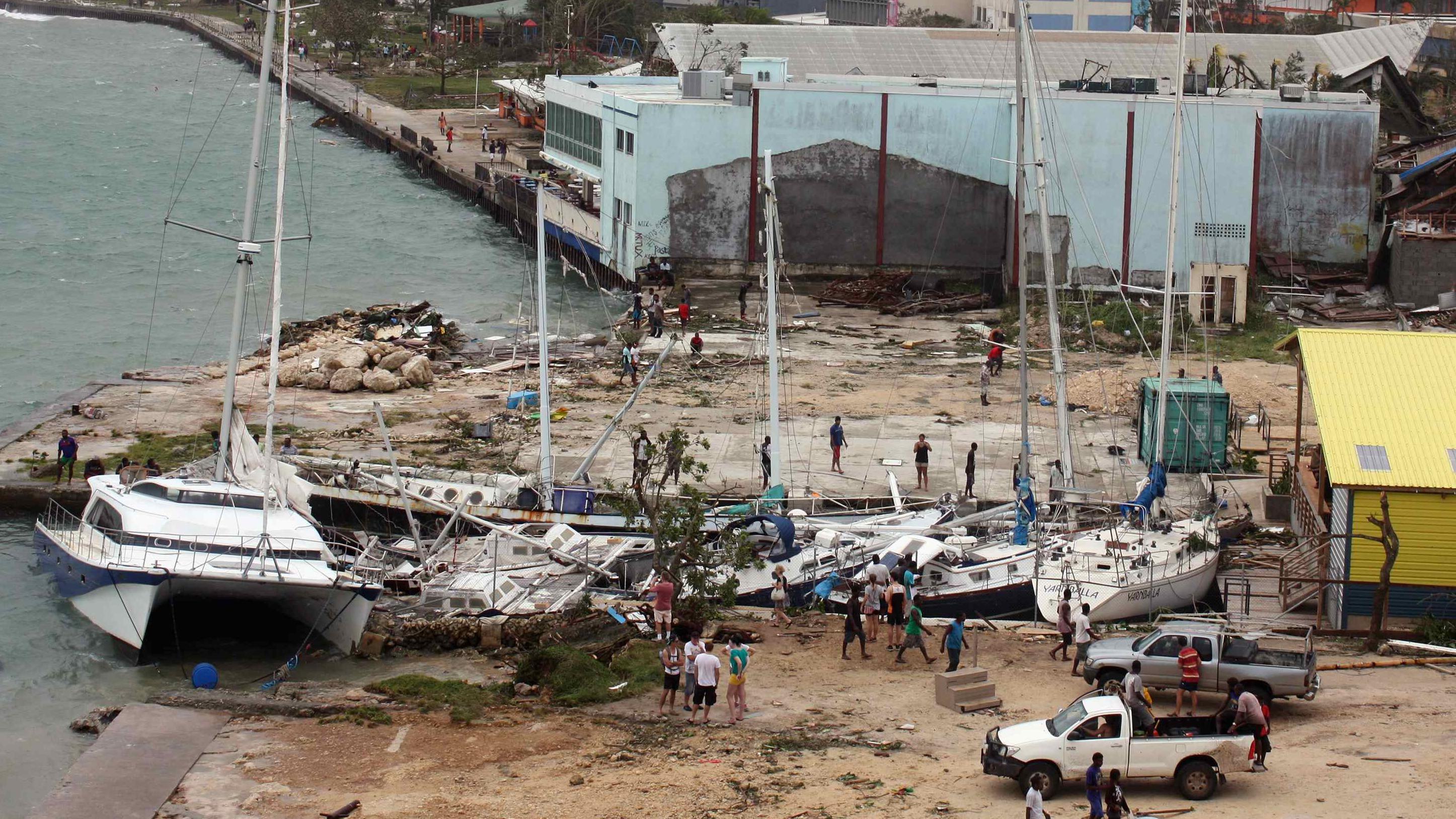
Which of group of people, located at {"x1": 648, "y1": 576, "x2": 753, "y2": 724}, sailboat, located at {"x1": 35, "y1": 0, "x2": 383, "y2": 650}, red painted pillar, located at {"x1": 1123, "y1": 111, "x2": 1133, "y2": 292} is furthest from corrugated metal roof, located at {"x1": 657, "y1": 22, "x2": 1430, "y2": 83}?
group of people, located at {"x1": 648, "y1": 576, "x2": 753, "y2": 724}

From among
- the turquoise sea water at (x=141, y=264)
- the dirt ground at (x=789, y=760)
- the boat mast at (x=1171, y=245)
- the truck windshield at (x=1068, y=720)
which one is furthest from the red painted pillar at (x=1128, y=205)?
the truck windshield at (x=1068, y=720)

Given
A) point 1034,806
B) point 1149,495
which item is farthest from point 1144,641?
point 1149,495

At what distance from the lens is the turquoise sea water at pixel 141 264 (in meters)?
27.2

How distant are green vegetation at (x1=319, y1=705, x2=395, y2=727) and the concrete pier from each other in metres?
1.38

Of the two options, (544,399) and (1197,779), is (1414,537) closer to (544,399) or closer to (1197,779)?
(1197,779)

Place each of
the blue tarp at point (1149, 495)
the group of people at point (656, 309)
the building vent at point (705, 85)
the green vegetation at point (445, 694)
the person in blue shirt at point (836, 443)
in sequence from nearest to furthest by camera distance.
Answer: the green vegetation at point (445, 694) < the blue tarp at point (1149, 495) < the person in blue shirt at point (836, 443) < the group of people at point (656, 309) < the building vent at point (705, 85)

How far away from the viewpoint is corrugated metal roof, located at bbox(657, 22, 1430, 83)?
77.4m

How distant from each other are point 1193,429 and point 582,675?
49.7 feet

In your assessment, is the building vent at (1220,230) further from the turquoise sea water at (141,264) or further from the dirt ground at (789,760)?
the dirt ground at (789,760)

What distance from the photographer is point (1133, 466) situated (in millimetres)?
35188

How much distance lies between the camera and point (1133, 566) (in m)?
27.9

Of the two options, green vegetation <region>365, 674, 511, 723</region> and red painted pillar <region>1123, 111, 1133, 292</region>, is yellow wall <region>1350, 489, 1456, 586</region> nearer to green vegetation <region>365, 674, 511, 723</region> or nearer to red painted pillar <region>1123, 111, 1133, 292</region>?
green vegetation <region>365, 674, 511, 723</region>

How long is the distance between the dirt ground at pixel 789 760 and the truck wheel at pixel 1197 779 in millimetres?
191

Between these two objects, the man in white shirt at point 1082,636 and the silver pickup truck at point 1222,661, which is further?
the man in white shirt at point 1082,636
